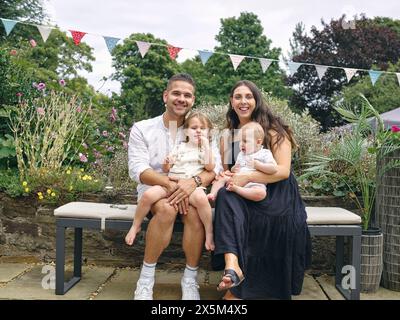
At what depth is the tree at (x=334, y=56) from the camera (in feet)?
68.9

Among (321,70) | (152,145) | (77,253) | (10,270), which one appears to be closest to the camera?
(152,145)

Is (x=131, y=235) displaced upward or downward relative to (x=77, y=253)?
upward

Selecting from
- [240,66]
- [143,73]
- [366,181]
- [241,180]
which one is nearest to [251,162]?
[241,180]

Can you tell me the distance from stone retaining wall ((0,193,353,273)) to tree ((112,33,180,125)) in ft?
45.9

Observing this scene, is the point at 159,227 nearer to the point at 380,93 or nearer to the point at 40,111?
the point at 40,111

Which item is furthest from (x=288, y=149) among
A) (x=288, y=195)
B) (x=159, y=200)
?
(x=159, y=200)

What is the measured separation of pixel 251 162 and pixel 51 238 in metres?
1.94

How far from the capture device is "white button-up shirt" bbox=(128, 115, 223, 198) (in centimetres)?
327

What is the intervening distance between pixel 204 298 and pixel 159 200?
0.80 m

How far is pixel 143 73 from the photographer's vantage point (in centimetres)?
1902

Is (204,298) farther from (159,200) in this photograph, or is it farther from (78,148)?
(78,148)

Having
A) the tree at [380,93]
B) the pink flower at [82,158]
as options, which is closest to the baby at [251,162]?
the pink flower at [82,158]

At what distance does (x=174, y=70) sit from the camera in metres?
19.1

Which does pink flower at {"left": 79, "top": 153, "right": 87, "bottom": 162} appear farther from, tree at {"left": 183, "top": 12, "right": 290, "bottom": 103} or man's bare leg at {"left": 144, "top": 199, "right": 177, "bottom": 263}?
tree at {"left": 183, "top": 12, "right": 290, "bottom": 103}
